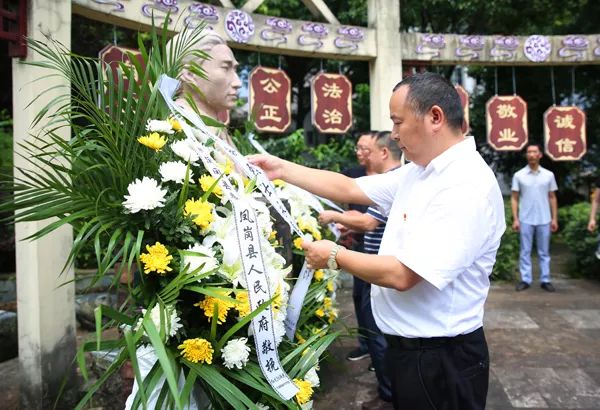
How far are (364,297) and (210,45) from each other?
2129 millimetres

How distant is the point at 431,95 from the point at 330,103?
4.42 meters

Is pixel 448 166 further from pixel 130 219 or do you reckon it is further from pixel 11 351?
pixel 11 351

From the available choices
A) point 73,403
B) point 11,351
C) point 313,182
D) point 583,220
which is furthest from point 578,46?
point 11,351

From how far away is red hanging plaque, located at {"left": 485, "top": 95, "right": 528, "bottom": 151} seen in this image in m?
7.10

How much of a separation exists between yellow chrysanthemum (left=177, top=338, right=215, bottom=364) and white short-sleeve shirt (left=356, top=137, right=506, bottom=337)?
681mm

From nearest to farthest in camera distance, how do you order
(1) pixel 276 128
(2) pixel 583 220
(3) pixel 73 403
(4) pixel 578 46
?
(3) pixel 73 403 → (1) pixel 276 128 → (4) pixel 578 46 → (2) pixel 583 220

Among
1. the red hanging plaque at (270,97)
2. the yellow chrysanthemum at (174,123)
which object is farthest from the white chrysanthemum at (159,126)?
the red hanging plaque at (270,97)

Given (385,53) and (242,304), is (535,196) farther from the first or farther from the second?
(242,304)

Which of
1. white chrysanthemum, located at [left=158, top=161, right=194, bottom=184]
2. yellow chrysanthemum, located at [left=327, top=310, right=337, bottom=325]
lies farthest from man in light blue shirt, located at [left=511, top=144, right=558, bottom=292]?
white chrysanthemum, located at [left=158, top=161, right=194, bottom=184]

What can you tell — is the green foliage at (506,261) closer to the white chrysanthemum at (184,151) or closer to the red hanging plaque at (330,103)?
the red hanging plaque at (330,103)

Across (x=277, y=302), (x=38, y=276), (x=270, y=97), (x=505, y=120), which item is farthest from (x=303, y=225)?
(x=505, y=120)

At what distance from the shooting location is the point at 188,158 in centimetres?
187

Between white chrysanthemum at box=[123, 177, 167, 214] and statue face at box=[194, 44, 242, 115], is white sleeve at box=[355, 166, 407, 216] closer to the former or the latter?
statue face at box=[194, 44, 242, 115]

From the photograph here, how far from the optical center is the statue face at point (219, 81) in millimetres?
2361
